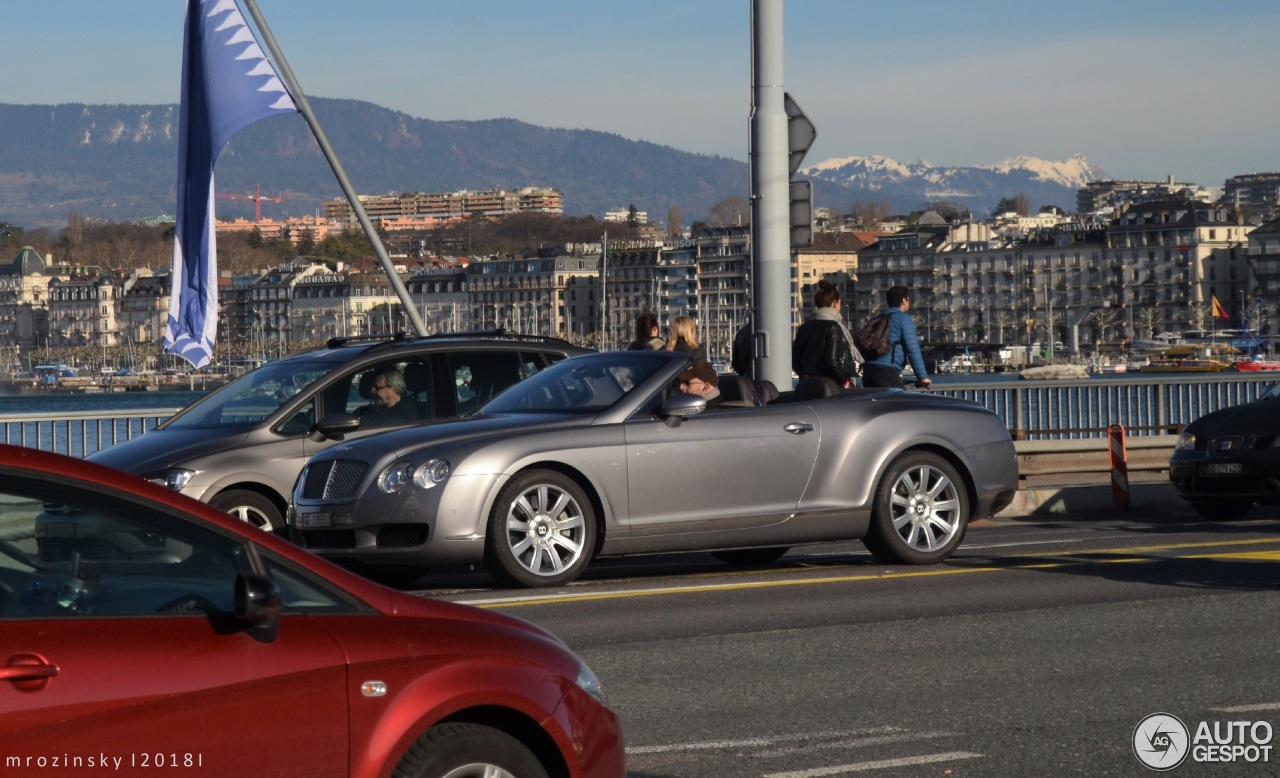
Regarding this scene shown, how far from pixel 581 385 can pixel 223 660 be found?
794cm

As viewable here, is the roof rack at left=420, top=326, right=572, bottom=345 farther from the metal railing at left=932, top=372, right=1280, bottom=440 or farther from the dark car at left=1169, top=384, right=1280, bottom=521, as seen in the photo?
the metal railing at left=932, top=372, right=1280, bottom=440

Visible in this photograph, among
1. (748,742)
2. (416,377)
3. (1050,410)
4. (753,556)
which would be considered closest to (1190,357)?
(1050,410)

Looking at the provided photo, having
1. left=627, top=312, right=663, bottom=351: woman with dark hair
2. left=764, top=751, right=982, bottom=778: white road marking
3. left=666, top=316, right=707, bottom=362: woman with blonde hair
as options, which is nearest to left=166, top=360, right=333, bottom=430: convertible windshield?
left=666, top=316, right=707, bottom=362: woman with blonde hair

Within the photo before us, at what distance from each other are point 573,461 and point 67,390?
16351cm

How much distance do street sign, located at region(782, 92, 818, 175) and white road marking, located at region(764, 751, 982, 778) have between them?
36.7ft

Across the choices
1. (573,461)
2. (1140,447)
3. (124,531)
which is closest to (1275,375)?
(1140,447)

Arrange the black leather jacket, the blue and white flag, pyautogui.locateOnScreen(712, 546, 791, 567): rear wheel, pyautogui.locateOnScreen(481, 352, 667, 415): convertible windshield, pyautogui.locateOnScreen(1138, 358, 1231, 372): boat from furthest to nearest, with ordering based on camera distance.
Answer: pyautogui.locateOnScreen(1138, 358, 1231, 372): boat, the blue and white flag, the black leather jacket, pyautogui.locateOnScreen(712, 546, 791, 567): rear wheel, pyautogui.locateOnScreen(481, 352, 667, 415): convertible windshield

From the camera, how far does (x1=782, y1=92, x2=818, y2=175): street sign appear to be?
1720 centimetres

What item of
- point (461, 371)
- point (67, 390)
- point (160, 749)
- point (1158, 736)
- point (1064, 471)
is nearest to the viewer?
point (160, 749)

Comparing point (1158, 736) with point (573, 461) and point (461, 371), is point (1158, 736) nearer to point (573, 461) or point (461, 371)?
point (573, 461)

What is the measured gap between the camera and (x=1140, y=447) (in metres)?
20.9

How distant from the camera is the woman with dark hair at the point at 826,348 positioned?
50.0 ft

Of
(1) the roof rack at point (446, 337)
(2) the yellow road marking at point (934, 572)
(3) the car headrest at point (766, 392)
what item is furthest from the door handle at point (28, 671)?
(1) the roof rack at point (446, 337)

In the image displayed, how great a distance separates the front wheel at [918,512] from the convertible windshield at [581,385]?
5.75 ft
